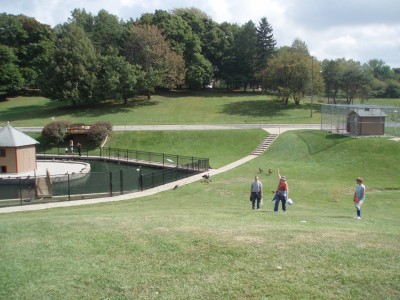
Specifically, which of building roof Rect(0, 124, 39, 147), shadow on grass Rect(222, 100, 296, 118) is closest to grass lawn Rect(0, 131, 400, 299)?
building roof Rect(0, 124, 39, 147)

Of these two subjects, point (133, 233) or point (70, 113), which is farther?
point (70, 113)

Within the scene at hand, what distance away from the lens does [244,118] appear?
60.0m

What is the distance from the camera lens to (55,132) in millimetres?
45594

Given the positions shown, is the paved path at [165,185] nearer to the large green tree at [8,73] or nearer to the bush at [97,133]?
the bush at [97,133]

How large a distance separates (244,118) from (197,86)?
28.4 meters

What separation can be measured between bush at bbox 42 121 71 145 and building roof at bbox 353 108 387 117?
3068 centimetres

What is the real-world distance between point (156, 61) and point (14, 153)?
38191 mm

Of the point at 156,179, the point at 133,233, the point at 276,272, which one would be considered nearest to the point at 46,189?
the point at 156,179

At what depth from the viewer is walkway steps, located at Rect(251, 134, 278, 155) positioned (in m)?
40.0

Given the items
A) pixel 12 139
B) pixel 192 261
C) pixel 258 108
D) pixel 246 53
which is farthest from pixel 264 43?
pixel 192 261

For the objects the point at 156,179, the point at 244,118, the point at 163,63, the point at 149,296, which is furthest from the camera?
the point at 163,63

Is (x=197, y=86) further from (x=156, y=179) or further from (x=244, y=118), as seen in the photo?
(x=156, y=179)

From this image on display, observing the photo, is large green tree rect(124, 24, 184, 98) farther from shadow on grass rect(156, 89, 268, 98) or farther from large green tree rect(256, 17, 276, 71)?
large green tree rect(256, 17, 276, 71)

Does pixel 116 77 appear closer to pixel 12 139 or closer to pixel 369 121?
pixel 12 139
